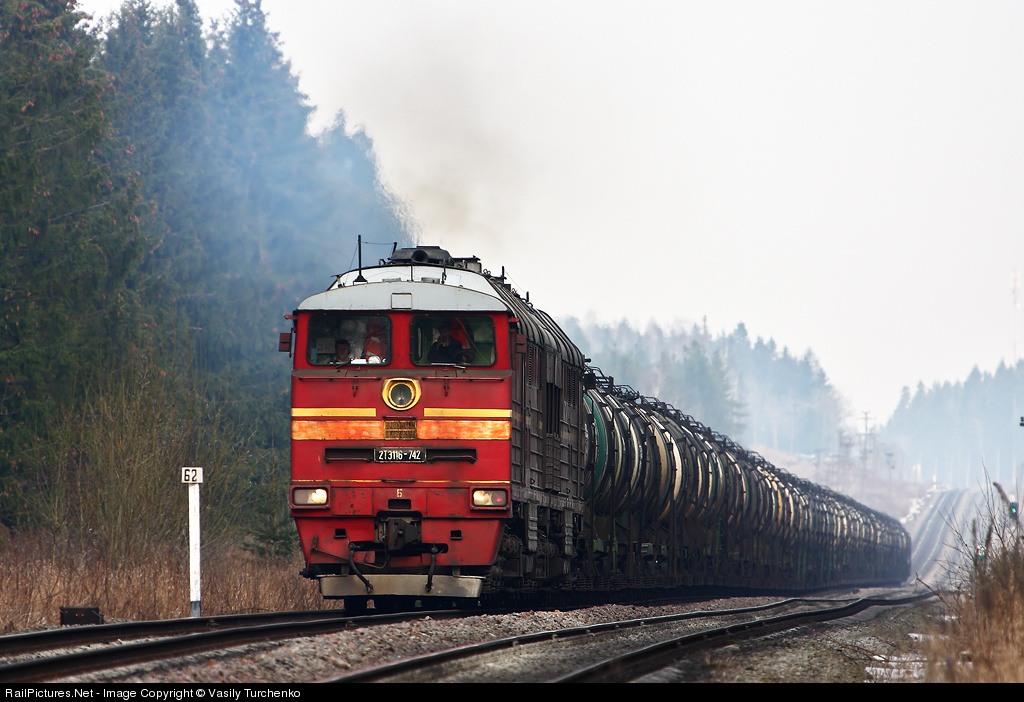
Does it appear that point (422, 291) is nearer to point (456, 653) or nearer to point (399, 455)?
point (399, 455)

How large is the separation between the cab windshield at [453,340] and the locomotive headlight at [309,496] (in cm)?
186

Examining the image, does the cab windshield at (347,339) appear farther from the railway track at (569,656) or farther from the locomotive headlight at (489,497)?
the railway track at (569,656)

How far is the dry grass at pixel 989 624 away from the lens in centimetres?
919

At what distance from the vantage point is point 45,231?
31.0m

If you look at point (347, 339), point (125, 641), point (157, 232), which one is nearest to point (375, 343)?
point (347, 339)

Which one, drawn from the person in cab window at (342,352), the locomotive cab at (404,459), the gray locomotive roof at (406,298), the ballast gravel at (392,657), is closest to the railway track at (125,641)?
the ballast gravel at (392,657)

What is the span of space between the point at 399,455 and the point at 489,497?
1141mm

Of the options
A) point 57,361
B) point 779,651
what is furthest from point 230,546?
point 779,651

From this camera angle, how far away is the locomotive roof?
1431cm

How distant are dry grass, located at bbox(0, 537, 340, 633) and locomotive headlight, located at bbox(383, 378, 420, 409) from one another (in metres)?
4.29

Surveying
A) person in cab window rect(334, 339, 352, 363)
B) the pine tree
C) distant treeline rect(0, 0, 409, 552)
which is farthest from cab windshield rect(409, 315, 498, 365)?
the pine tree

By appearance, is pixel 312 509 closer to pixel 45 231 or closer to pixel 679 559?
pixel 679 559

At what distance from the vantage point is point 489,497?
1378cm

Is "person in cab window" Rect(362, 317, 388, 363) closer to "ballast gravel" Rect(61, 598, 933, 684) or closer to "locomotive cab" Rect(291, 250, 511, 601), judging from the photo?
"locomotive cab" Rect(291, 250, 511, 601)
